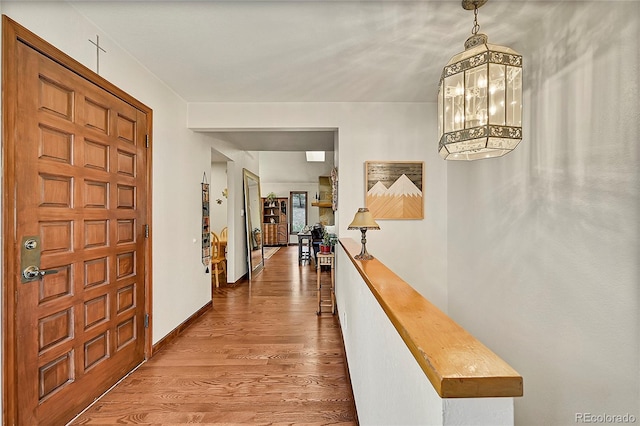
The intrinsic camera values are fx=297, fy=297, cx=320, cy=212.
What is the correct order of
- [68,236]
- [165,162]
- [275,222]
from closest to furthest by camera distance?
[68,236] < [165,162] < [275,222]

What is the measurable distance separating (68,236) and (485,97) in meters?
2.33

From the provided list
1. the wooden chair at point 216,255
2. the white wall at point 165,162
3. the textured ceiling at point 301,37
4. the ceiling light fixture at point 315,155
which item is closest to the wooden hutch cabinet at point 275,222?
the ceiling light fixture at point 315,155

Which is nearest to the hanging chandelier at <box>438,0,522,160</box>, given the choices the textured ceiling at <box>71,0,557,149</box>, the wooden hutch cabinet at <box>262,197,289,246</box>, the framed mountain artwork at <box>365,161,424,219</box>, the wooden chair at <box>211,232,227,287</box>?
the textured ceiling at <box>71,0,557,149</box>

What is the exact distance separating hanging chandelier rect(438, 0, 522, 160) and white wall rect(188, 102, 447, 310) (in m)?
1.98

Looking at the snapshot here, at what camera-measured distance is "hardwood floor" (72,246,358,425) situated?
1.87 metres

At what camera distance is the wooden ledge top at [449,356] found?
53cm

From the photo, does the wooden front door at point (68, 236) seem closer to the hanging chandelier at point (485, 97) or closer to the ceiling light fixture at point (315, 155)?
the hanging chandelier at point (485, 97)

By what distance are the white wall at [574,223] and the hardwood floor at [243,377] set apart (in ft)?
4.07

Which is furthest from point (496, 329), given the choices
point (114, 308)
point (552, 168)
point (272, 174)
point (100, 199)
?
point (272, 174)

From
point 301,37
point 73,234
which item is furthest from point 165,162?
point 301,37

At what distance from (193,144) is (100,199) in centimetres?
159

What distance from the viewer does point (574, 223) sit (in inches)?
63.5

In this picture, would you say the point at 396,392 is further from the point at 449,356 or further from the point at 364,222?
the point at 364,222

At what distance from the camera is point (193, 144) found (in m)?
3.43
